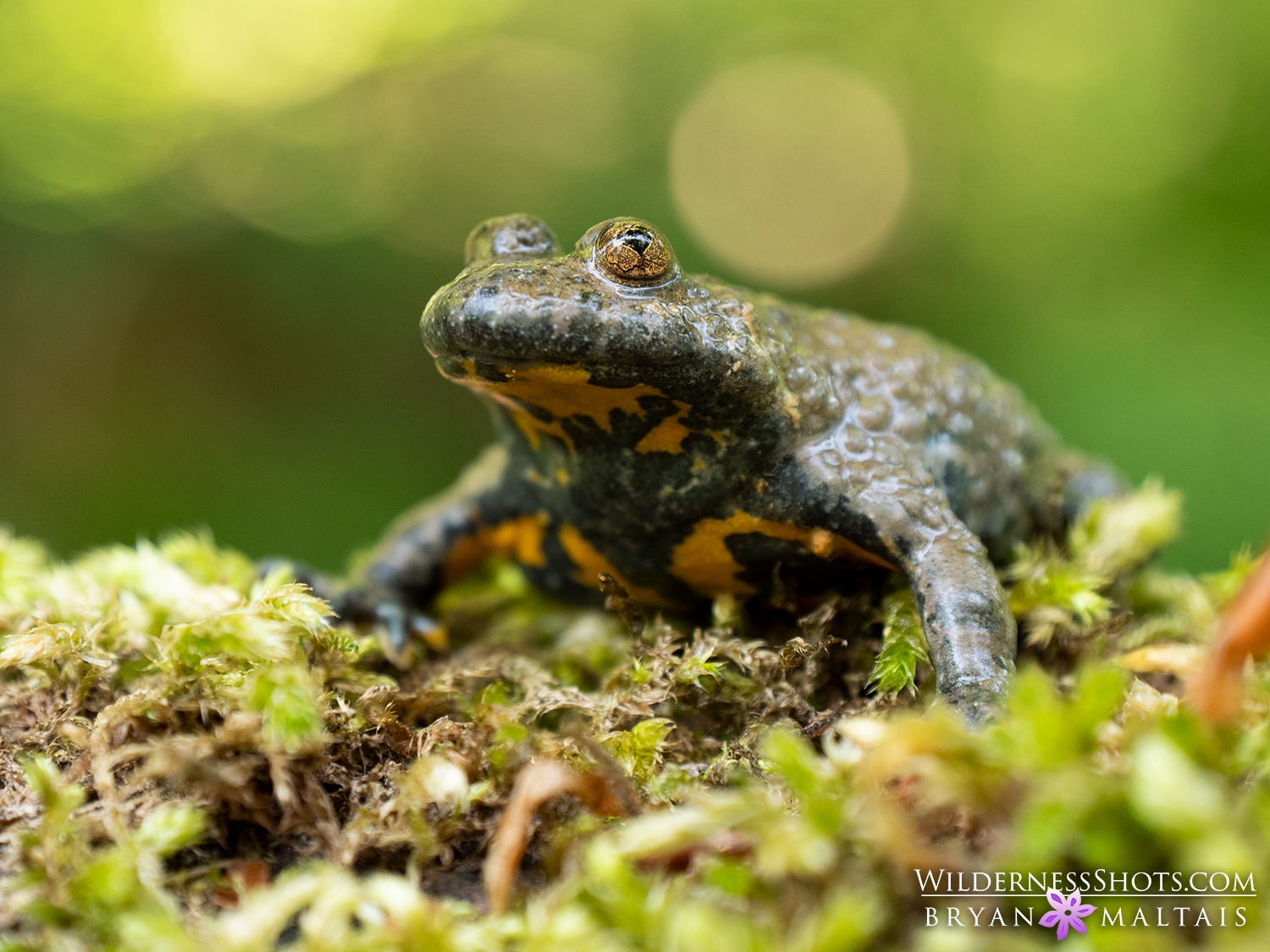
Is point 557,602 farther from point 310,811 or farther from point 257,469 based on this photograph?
point 257,469

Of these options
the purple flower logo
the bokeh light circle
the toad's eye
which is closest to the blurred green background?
the bokeh light circle

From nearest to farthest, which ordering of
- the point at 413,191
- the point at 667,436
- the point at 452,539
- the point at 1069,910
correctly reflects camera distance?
the point at 1069,910
the point at 667,436
the point at 452,539
the point at 413,191

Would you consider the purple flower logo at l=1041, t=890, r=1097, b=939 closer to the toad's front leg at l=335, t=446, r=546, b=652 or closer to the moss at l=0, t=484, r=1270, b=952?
the moss at l=0, t=484, r=1270, b=952

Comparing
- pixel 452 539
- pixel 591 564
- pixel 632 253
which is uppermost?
pixel 632 253

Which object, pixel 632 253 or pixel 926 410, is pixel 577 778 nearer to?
pixel 632 253

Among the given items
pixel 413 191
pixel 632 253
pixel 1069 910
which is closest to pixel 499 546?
pixel 632 253

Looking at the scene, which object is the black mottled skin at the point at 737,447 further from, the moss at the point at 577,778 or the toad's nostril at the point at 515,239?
the moss at the point at 577,778
